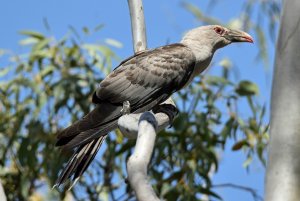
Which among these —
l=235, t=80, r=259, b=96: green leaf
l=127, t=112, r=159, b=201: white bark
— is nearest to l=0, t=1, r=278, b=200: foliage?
l=235, t=80, r=259, b=96: green leaf

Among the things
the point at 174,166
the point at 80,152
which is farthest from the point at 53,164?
the point at 80,152

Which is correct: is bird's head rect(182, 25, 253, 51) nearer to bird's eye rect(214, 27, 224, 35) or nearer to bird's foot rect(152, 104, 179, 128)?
bird's eye rect(214, 27, 224, 35)

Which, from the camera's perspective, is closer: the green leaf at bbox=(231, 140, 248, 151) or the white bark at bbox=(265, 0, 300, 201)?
the white bark at bbox=(265, 0, 300, 201)

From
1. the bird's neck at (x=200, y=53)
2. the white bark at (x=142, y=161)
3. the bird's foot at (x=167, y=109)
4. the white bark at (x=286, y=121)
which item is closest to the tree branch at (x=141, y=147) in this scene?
the white bark at (x=142, y=161)

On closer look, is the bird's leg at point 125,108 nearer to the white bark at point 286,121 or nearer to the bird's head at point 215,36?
the bird's head at point 215,36

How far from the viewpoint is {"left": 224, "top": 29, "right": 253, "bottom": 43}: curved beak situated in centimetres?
501

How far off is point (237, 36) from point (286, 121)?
2.38m

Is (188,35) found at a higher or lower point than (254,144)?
higher

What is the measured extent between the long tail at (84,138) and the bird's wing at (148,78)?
139 millimetres

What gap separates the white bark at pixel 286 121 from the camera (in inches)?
102

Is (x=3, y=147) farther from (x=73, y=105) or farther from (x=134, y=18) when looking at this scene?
(x=134, y=18)

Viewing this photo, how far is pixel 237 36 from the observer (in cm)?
505

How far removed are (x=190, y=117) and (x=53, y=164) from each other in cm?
107

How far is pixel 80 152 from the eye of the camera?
3.98 m
